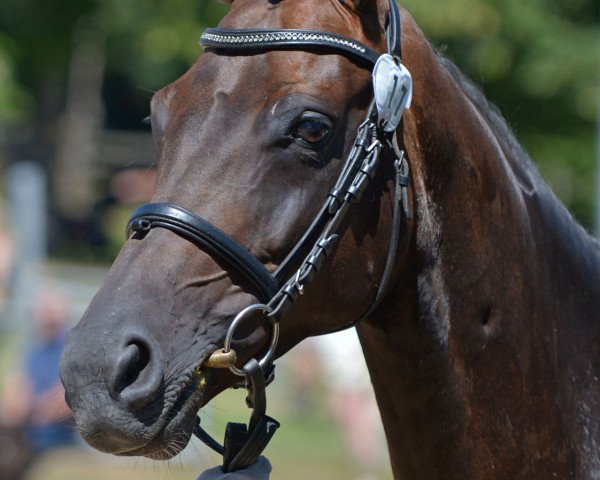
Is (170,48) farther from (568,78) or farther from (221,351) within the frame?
(221,351)

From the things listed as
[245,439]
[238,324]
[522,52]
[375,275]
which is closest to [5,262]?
[522,52]

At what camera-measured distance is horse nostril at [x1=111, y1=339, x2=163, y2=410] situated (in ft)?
7.79

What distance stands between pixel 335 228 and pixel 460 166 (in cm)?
50

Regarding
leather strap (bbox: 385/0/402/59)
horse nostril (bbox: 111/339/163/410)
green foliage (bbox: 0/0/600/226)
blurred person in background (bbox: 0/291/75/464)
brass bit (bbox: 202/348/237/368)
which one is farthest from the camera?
green foliage (bbox: 0/0/600/226)

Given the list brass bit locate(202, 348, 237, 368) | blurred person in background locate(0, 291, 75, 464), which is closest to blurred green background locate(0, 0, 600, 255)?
blurred person in background locate(0, 291, 75, 464)

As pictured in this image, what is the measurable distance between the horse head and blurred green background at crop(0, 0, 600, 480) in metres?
3.99

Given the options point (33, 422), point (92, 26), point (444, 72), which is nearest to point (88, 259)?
point (92, 26)

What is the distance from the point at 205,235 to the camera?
2523 millimetres

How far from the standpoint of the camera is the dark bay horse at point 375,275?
2.47 meters

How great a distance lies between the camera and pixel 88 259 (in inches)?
883

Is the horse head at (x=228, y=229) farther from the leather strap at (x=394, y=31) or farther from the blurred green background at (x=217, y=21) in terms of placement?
the blurred green background at (x=217, y=21)

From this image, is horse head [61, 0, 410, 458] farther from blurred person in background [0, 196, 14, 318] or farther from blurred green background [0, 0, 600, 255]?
blurred person in background [0, 196, 14, 318]

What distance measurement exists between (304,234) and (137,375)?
558mm

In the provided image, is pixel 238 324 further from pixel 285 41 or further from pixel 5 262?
pixel 5 262
